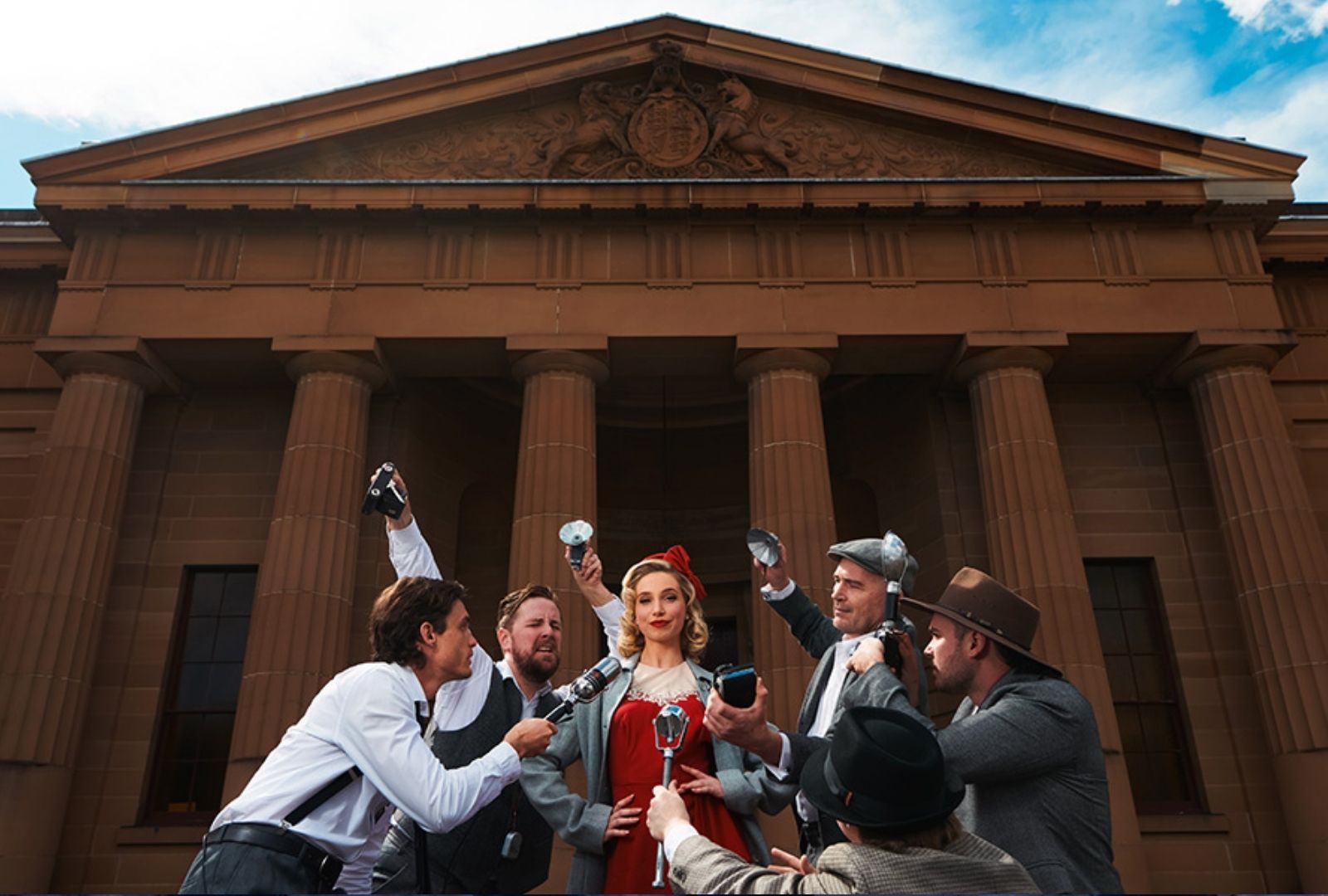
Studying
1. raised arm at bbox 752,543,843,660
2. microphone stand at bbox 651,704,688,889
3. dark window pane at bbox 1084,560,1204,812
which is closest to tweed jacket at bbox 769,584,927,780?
raised arm at bbox 752,543,843,660

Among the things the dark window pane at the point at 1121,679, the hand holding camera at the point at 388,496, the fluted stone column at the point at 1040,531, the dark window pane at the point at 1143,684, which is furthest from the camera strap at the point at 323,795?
the dark window pane at the point at 1121,679

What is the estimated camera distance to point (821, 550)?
45.3 feet

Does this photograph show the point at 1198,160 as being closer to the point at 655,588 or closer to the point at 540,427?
the point at 540,427

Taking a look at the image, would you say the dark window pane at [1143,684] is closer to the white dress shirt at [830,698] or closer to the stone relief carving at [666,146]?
the stone relief carving at [666,146]

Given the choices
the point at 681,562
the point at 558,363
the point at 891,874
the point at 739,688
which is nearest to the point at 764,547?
the point at 681,562

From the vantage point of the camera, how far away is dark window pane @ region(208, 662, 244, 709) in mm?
15383

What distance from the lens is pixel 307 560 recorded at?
45.2 feet

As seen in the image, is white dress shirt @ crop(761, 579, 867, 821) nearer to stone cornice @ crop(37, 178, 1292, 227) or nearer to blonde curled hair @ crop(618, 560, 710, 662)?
blonde curled hair @ crop(618, 560, 710, 662)

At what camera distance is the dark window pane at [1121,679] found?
1569cm

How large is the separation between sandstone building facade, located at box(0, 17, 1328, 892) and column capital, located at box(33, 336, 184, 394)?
0.05m

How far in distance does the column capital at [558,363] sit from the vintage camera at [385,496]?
944 cm

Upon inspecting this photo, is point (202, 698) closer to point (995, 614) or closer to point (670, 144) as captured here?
point (670, 144)

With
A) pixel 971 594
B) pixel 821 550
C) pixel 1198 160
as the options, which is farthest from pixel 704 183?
pixel 971 594

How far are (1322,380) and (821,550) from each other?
9928 mm
